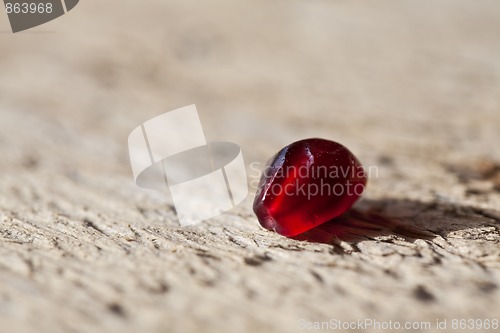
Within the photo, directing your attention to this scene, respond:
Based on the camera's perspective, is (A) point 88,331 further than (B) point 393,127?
No

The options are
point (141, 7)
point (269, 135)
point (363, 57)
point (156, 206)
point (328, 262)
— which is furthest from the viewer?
point (141, 7)

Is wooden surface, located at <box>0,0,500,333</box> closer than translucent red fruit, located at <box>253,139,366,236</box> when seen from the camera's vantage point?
Yes

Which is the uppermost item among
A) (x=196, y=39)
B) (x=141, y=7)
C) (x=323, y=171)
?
(x=141, y=7)

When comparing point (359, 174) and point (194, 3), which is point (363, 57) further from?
point (359, 174)

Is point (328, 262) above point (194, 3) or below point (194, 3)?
below

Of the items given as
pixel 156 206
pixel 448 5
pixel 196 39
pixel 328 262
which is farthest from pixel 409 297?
pixel 448 5
